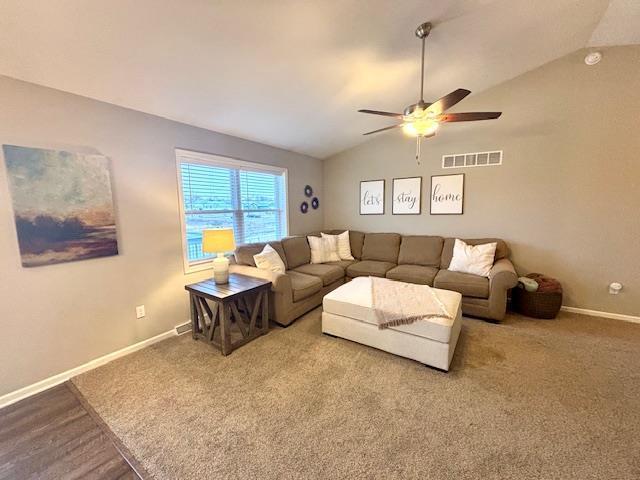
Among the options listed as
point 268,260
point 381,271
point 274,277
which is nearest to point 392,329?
point 274,277

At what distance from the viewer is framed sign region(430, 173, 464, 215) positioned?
3.86m

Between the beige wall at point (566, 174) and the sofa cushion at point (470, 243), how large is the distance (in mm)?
147

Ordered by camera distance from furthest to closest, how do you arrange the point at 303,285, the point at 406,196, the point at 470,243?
the point at 406,196 → the point at 470,243 → the point at 303,285

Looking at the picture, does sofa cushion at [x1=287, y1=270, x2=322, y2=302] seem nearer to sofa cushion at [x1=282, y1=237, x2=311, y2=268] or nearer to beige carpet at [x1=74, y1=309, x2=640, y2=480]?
sofa cushion at [x1=282, y1=237, x2=311, y2=268]

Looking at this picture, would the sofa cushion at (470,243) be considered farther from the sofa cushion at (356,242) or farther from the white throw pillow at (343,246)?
the white throw pillow at (343,246)

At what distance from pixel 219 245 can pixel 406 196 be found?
305 cm

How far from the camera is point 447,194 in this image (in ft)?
13.0

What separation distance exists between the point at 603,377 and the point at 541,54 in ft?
10.9

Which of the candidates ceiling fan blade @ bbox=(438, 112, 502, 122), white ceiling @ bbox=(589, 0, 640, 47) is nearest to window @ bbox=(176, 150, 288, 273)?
ceiling fan blade @ bbox=(438, 112, 502, 122)

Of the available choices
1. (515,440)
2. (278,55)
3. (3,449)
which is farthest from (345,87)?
(3,449)

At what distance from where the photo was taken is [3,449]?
156cm

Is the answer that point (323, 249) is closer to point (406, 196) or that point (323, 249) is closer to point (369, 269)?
point (369, 269)

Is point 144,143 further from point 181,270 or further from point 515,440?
point 515,440

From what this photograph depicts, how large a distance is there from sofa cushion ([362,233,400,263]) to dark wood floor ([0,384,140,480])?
3673 millimetres
